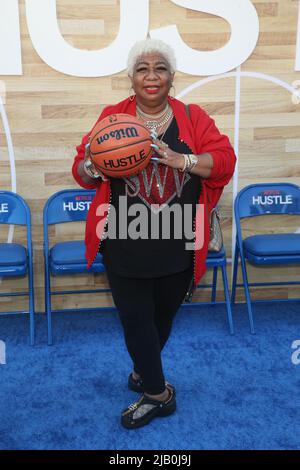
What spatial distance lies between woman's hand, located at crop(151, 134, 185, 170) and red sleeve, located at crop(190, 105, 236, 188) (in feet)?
0.52

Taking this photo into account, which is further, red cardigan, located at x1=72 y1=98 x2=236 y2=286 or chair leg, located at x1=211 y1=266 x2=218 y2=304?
chair leg, located at x1=211 y1=266 x2=218 y2=304

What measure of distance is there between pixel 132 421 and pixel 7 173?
6.30 ft

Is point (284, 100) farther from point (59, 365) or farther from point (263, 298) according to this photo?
point (59, 365)

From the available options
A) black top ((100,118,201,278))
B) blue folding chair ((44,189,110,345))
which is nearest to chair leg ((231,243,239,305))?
blue folding chair ((44,189,110,345))

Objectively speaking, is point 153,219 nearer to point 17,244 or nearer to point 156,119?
point 156,119

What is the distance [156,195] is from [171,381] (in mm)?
1129

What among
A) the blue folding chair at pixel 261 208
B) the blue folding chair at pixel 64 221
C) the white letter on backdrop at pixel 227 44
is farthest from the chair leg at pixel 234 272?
the white letter on backdrop at pixel 227 44

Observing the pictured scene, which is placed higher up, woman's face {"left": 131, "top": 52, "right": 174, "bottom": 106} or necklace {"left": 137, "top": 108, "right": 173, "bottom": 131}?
woman's face {"left": 131, "top": 52, "right": 174, "bottom": 106}

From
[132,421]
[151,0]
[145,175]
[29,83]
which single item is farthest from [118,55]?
[132,421]

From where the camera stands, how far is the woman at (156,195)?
194cm

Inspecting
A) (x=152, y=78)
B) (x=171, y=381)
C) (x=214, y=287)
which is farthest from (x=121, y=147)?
(x=214, y=287)

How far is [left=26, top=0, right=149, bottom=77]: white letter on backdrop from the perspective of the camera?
3.15 metres

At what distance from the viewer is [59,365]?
2785 millimetres

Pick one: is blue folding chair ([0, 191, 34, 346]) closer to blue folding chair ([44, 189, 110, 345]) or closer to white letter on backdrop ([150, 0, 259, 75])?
blue folding chair ([44, 189, 110, 345])
